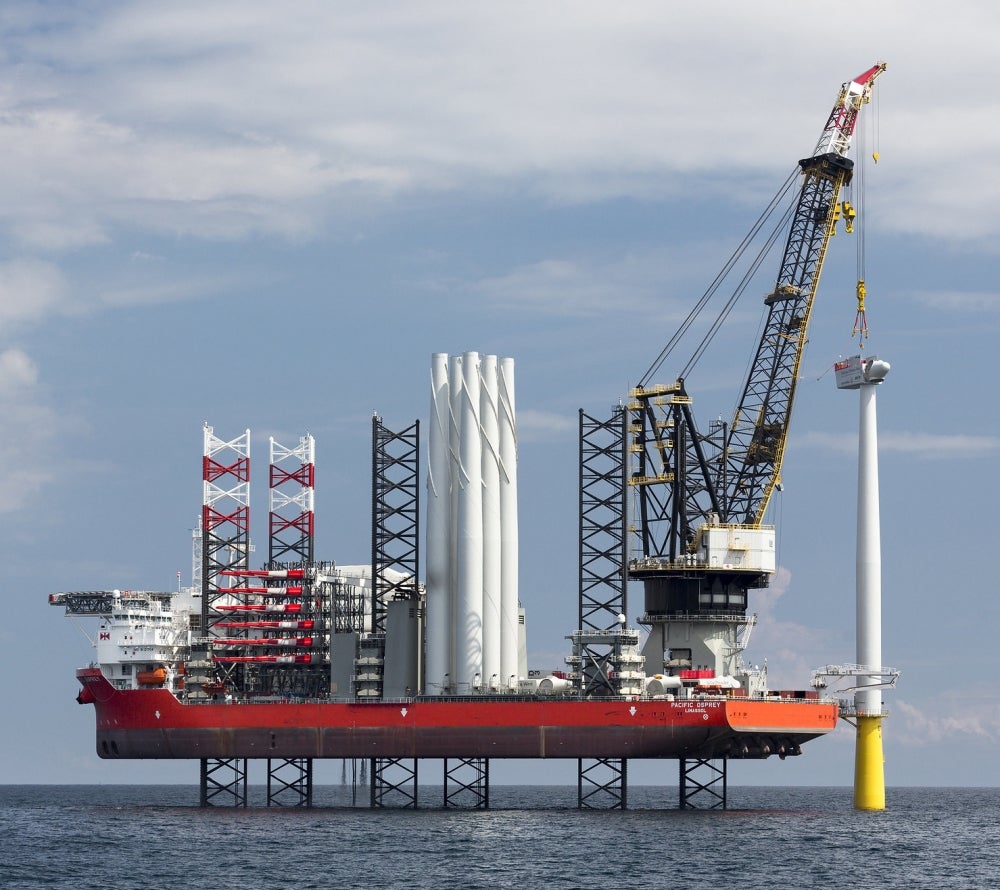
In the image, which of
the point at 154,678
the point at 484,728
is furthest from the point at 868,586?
the point at 154,678

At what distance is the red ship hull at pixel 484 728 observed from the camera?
A: 88000 mm

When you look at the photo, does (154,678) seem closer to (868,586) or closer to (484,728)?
(484,728)

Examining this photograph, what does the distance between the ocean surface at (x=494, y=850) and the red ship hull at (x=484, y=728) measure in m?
3.55

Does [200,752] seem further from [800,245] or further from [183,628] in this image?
[800,245]

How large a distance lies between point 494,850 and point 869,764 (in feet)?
81.7

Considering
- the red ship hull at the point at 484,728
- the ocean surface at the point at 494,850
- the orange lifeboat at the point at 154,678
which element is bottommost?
the ocean surface at the point at 494,850

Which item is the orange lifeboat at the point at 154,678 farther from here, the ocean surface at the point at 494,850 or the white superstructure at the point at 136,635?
the ocean surface at the point at 494,850

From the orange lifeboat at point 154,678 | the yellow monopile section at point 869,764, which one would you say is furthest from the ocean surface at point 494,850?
the orange lifeboat at point 154,678

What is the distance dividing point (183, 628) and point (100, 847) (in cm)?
2926

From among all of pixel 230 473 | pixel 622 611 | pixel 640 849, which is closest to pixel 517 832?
pixel 640 849

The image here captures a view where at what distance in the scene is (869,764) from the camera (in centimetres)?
8962

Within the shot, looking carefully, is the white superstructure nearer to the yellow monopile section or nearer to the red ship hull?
the red ship hull

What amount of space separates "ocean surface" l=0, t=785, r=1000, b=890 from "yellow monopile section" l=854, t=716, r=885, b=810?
3.74 ft

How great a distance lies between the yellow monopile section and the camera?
88688mm
